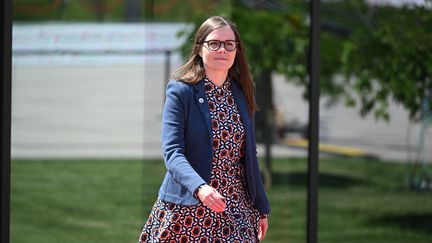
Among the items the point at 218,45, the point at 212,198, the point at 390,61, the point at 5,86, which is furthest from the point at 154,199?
the point at 212,198

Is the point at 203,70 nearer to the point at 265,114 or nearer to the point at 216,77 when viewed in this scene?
the point at 216,77

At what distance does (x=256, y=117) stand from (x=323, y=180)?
637 millimetres

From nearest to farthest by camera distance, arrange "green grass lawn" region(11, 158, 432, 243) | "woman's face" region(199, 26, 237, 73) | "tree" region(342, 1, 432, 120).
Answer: "woman's face" region(199, 26, 237, 73)
"green grass lawn" region(11, 158, 432, 243)
"tree" region(342, 1, 432, 120)

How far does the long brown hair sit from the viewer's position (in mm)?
3201

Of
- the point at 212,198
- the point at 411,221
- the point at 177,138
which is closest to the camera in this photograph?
the point at 212,198

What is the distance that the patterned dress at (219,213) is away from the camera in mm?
3109

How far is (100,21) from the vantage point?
5.73m

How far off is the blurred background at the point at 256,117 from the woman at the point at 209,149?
7.53 feet

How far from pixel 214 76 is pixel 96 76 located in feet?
8.83

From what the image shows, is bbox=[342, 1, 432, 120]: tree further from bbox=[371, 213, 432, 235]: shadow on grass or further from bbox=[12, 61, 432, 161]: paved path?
bbox=[371, 213, 432, 235]: shadow on grass

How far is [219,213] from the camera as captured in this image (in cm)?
312

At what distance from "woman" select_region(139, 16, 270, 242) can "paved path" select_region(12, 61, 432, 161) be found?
8.10 feet

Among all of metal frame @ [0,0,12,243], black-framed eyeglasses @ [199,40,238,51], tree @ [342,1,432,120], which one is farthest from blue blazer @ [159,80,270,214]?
tree @ [342,1,432,120]

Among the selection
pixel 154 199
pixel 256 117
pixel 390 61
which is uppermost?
pixel 390 61
